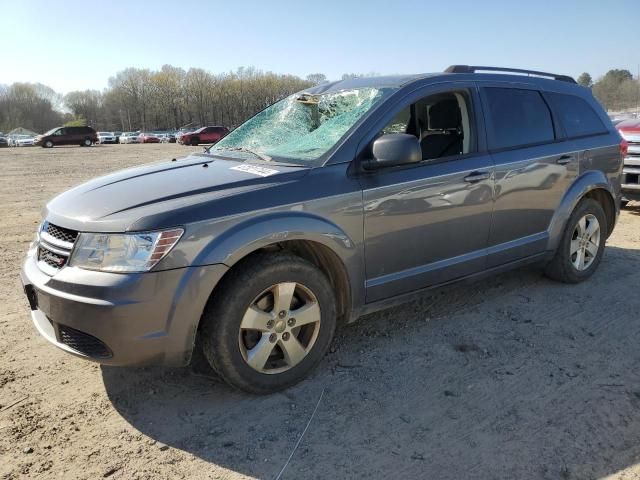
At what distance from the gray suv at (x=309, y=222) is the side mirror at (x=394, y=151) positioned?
0.01 m

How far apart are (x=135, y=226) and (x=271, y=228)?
2.30 ft

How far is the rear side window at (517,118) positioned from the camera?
13.1 feet

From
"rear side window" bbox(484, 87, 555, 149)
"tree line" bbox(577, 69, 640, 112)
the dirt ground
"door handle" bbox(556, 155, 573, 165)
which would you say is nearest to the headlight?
the dirt ground

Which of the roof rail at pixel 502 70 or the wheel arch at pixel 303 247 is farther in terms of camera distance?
the roof rail at pixel 502 70

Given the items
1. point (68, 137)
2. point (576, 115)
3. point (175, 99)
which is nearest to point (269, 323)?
point (576, 115)

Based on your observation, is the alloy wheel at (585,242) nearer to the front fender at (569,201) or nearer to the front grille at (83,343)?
the front fender at (569,201)

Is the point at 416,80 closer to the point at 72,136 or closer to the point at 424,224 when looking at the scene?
the point at 424,224

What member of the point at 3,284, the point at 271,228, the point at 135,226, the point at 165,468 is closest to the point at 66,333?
the point at 135,226

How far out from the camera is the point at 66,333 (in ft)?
8.87

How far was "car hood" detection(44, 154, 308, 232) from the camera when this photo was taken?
103 inches

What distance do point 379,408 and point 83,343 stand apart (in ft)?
5.32

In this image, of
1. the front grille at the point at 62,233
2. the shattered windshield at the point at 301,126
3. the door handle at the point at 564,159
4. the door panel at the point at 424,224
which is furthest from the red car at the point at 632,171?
the front grille at the point at 62,233

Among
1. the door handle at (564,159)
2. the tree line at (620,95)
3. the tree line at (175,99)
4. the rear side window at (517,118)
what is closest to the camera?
the rear side window at (517,118)

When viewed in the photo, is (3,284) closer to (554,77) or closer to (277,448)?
(277,448)
